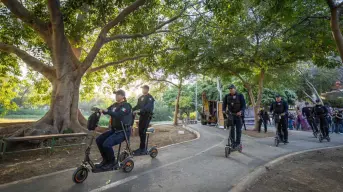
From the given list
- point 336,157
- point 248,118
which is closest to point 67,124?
point 336,157

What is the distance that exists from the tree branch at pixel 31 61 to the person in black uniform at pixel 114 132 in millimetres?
7312

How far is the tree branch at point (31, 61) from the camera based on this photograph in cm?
866

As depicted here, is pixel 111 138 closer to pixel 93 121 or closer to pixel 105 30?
pixel 93 121

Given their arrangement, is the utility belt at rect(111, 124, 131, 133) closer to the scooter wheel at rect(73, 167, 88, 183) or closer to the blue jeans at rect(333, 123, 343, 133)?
the scooter wheel at rect(73, 167, 88, 183)

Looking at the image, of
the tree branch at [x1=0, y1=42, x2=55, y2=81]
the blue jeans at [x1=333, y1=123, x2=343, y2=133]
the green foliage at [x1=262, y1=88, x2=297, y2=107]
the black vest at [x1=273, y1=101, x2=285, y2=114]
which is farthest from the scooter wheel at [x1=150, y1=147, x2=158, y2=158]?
the green foliage at [x1=262, y1=88, x2=297, y2=107]

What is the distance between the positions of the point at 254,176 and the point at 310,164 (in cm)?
248

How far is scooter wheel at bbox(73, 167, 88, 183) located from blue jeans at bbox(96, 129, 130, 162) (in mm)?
481

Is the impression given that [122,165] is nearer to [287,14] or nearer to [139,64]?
[287,14]

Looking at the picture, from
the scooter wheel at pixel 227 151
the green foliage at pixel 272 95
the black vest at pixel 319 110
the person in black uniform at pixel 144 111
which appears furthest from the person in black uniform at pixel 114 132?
the green foliage at pixel 272 95

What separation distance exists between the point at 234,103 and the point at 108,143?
4.36 metres

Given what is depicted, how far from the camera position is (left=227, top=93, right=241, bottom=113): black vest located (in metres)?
6.59

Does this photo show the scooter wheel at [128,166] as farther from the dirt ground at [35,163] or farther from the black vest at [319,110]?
the black vest at [319,110]

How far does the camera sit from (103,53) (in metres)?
14.4

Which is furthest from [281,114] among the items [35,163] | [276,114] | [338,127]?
[338,127]
